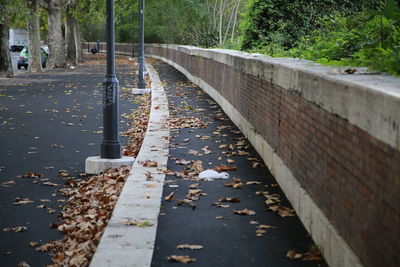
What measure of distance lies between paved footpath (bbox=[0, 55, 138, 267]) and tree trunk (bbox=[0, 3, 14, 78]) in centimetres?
631

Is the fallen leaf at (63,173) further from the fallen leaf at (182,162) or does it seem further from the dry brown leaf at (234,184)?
the dry brown leaf at (234,184)

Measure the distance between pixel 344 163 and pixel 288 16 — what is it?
14311 millimetres

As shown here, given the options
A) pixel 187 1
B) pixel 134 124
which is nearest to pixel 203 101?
pixel 134 124

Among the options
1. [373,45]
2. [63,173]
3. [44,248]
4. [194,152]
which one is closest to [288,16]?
[194,152]

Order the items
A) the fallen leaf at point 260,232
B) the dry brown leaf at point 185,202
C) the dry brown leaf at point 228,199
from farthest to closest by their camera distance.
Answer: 1. the dry brown leaf at point 228,199
2. the dry brown leaf at point 185,202
3. the fallen leaf at point 260,232

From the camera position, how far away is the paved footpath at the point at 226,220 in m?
5.58

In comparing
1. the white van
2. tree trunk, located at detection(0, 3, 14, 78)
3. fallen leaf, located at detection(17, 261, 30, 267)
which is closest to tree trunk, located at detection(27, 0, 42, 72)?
tree trunk, located at detection(0, 3, 14, 78)

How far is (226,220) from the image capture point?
21.9 feet

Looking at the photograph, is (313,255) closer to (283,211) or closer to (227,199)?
(283,211)

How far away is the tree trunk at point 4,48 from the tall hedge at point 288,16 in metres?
13.2

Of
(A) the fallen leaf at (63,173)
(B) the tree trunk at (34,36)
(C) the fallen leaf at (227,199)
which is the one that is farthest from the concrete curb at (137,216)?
(B) the tree trunk at (34,36)

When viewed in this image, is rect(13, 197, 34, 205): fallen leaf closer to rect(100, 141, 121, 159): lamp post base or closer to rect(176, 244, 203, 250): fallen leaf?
rect(100, 141, 121, 159): lamp post base

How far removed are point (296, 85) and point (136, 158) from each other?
335cm

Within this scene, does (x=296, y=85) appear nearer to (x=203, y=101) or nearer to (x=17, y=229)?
(x=17, y=229)
